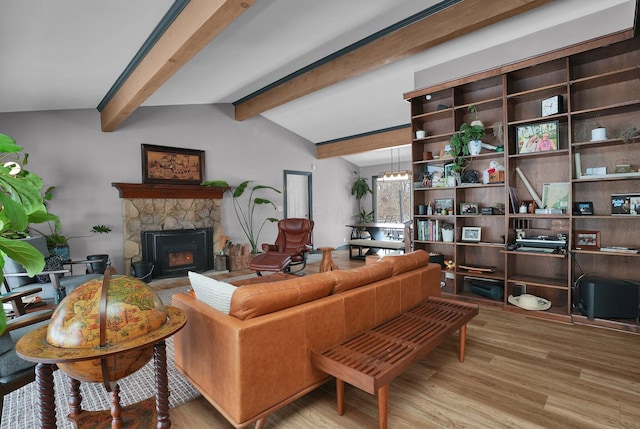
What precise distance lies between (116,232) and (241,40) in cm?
364

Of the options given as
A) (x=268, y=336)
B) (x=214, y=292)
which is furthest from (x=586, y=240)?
(x=214, y=292)

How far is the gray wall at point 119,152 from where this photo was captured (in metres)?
4.50

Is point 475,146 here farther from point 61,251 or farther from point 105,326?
point 61,251

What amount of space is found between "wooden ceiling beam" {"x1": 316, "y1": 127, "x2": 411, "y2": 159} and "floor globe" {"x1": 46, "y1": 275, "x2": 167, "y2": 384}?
612 cm

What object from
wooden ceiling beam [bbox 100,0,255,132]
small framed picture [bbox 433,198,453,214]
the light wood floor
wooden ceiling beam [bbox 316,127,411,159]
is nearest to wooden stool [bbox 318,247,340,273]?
small framed picture [bbox 433,198,453,214]

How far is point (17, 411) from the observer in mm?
1887

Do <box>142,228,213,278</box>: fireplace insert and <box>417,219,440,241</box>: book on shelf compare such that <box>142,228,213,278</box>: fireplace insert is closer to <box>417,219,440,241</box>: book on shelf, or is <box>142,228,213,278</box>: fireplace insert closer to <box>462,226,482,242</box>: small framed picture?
<box>417,219,440,241</box>: book on shelf

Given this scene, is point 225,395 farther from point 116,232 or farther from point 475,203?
point 116,232

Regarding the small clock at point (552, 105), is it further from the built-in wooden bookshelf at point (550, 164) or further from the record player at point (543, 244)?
the record player at point (543, 244)

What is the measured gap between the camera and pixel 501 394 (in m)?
1.98

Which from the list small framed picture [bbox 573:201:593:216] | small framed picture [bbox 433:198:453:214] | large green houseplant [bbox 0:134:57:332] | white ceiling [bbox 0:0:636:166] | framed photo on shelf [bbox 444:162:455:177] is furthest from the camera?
small framed picture [bbox 433:198:453:214]

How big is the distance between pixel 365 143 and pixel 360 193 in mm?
2210

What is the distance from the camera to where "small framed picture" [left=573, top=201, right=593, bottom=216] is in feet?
10.4

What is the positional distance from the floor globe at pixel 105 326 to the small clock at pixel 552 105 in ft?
12.9
